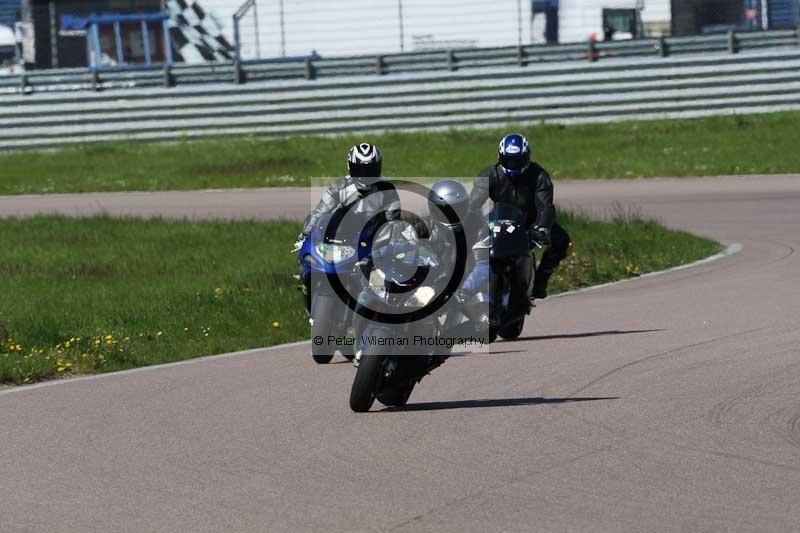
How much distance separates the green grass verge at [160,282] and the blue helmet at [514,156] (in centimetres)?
203

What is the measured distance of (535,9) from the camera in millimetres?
Result: 34469

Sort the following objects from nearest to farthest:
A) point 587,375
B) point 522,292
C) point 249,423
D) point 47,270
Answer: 1. point 249,423
2. point 587,375
3. point 522,292
4. point 47,270

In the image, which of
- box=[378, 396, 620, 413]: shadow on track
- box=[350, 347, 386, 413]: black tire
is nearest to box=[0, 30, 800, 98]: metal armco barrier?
box=[378, 396, 620, 413]: shadow on track

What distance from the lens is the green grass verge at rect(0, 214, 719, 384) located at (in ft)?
37.4

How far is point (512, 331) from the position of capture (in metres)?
11.3

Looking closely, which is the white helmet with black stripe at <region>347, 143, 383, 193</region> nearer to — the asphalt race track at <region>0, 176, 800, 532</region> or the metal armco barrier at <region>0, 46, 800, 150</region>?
the asphalt race track at <region>0, 176, 800, 532</region>

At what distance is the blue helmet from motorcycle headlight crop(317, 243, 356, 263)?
3194 millimetres

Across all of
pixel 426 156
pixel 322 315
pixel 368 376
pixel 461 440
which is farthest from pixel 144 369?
pixel 426 156

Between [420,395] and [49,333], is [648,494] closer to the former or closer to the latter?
[420,395]

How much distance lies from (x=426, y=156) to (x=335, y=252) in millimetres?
19330

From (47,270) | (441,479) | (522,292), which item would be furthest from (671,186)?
(441,479)

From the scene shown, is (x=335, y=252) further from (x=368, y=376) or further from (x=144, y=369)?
(x=144, y=369)

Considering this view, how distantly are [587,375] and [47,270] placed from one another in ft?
27.0

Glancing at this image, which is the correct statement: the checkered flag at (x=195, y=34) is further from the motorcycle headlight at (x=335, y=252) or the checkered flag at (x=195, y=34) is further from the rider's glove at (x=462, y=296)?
the rider's glove at (x=462, y=296)
